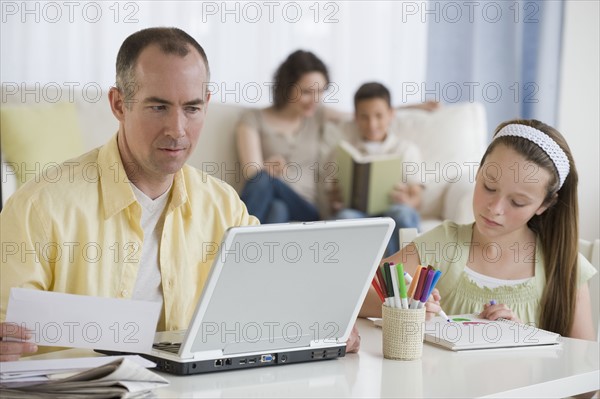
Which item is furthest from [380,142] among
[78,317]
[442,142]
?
[78,317]

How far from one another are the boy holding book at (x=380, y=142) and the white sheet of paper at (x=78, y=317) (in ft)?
8.44

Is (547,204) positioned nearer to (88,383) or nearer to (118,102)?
(118,102)

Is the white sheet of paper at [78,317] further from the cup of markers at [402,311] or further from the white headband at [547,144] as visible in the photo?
the white headband at [547,144]

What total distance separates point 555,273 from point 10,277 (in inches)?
42.5

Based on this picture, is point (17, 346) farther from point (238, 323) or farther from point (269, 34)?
point (269, 34)

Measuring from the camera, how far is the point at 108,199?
1.50m

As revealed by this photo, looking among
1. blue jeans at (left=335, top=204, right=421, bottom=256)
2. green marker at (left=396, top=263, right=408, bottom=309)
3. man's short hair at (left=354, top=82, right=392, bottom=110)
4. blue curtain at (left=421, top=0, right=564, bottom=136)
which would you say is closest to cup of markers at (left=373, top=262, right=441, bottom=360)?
green marker at (left=396, top=263, right=408, bottom=309)

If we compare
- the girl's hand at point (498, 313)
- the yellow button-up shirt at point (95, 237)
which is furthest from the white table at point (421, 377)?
the yellow button-up shirt at point (95, 237)

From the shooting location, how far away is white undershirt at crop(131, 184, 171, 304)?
154cm

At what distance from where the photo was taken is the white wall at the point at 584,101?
169 inches

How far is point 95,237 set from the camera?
150cm

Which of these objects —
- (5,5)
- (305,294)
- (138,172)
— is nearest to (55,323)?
(305,294)

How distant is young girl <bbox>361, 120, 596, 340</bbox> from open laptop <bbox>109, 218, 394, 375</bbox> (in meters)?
0.56

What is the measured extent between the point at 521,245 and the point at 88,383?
1.11m
